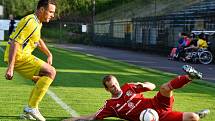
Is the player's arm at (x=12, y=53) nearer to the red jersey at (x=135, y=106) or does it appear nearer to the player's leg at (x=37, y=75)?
the player's leg at (x=37, y=75)

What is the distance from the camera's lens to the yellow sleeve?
7738 mm

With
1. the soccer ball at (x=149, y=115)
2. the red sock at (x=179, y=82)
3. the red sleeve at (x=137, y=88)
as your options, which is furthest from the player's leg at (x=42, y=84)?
the red sock at (x=179, y=82)

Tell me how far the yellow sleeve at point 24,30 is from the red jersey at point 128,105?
153cm

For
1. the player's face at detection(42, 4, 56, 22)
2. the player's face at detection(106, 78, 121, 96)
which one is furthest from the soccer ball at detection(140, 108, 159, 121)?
the player's face at detection(42, 4, 56, 22)

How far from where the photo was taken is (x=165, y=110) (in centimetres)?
748

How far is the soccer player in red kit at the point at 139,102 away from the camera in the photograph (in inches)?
289

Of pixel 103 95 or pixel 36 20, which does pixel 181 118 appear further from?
pixel 103 95

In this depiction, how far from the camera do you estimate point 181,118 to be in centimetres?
730

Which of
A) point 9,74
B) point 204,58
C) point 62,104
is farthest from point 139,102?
point 204,58

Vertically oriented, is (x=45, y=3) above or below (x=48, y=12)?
above

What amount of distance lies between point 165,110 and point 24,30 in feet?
7.64

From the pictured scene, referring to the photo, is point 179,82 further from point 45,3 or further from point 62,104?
point 62,104

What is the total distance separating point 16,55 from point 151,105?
2.11m

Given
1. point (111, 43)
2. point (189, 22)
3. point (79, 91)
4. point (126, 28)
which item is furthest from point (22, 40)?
point (111, 43)
